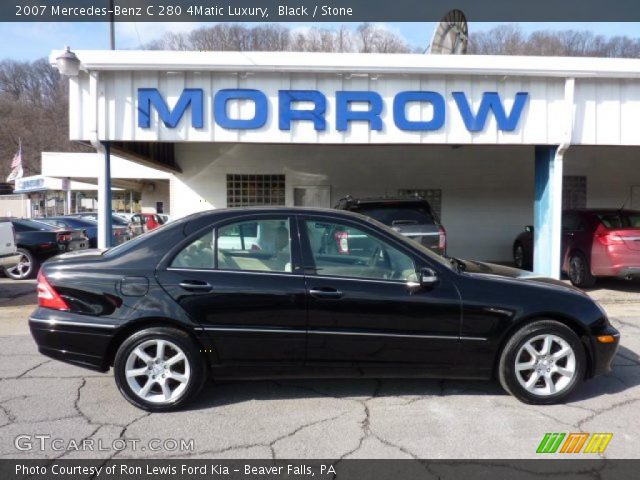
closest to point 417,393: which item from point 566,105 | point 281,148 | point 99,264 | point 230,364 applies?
point 230,364

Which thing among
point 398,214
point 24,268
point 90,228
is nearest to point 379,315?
point 398,214

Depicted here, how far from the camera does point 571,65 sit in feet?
26.3

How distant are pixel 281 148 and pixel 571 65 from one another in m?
6.95

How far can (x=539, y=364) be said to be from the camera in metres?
4.00

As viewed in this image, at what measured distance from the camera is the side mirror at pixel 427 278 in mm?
3820

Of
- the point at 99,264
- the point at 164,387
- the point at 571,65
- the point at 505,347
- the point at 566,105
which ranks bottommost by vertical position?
the point at 164,387

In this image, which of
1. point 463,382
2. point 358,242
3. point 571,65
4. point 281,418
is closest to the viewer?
point 281,418

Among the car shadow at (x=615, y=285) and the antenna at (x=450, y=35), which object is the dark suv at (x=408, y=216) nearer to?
the car shadow at (x=615, y=285)

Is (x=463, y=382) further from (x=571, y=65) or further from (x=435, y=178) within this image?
(x=435, y=178)

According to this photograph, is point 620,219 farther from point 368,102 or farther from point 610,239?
point 368,102

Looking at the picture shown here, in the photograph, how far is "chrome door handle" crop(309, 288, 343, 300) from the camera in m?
3.81

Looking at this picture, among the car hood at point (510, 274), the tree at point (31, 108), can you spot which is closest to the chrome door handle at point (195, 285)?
the car hood at point (510, 274)

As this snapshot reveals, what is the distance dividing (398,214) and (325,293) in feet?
15.7

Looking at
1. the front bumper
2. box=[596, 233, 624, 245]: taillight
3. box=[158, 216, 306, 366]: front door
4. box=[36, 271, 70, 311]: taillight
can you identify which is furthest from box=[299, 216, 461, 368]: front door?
box=[596, 233, 624, 245]: taillight
